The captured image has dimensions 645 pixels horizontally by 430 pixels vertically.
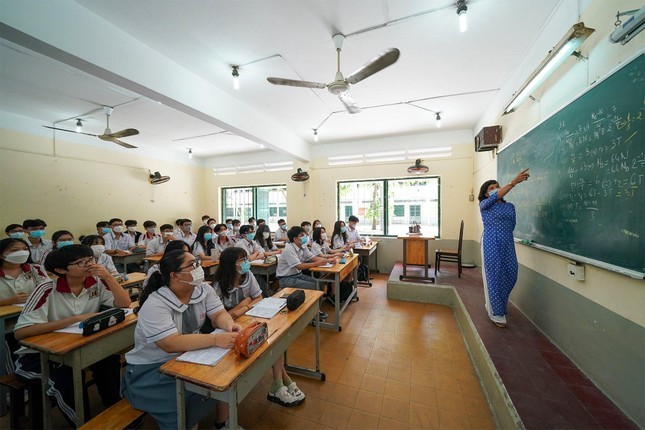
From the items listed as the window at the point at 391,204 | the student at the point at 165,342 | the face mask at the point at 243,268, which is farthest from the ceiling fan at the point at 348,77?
the window at the point at 391,204

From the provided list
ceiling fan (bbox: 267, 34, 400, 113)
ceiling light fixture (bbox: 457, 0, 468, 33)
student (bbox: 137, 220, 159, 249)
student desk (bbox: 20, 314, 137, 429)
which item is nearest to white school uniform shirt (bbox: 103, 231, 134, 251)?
student (bbox: 137, 220, 159, 249)

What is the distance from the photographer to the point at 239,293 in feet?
7.37

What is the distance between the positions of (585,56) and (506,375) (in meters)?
2.58

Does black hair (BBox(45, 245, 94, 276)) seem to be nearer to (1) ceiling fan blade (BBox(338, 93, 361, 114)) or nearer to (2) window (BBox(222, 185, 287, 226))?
(1) ceiling fan blade (BBox(338, 93, 361, 114))

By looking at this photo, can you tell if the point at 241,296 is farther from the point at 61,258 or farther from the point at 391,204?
the point at 391,204

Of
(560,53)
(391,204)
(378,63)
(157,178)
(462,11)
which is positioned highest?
(462,11)

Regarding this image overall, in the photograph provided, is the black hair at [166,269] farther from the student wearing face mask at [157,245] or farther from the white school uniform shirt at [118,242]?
the white school uniform shirt at [118,242]

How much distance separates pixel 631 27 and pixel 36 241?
23.5 feet

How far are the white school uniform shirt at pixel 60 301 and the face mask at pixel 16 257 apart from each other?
80cm

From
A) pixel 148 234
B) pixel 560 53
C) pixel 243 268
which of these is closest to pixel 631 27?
pixel 560 53

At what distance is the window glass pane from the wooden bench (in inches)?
239

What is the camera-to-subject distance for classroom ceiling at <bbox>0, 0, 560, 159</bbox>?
227 cm

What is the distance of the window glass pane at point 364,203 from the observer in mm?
6832

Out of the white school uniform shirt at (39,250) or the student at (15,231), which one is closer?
the student at (15,231)
